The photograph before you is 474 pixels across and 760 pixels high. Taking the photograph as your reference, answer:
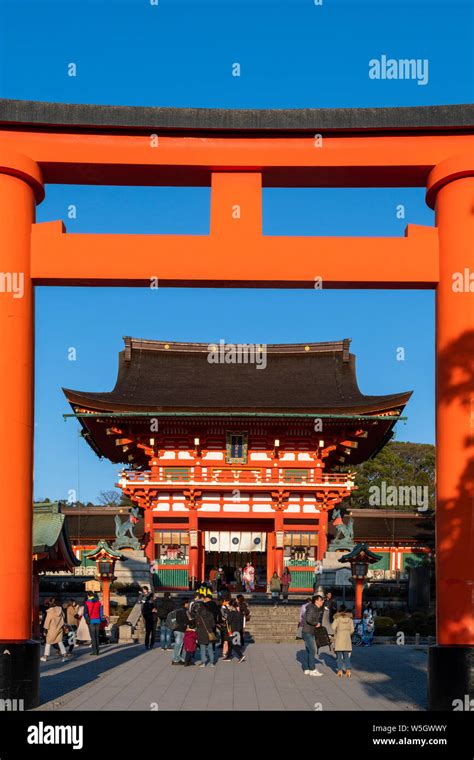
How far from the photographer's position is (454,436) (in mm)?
12727

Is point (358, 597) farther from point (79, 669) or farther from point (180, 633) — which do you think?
point (79, 669)

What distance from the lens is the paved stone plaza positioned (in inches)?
556

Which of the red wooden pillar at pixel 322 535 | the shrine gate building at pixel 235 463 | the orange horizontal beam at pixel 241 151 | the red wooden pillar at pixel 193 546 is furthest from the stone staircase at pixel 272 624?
the orange horizontal beam at pixel 241 151

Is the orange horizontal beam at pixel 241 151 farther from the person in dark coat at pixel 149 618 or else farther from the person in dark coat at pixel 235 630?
the person in dark coat at pixel 149 618

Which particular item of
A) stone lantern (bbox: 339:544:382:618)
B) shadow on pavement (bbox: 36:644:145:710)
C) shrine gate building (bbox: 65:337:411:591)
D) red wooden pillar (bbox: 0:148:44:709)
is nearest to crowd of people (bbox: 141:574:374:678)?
shadow on pavement (bbox: 36:644:145:710)

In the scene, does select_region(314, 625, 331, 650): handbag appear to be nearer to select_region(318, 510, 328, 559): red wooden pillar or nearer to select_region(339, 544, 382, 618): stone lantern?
select_region(339, 544, 382, 618): stone lantern

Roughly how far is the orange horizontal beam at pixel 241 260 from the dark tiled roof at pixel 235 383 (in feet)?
89.4

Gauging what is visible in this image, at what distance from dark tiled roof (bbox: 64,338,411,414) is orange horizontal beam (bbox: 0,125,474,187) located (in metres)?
27.2

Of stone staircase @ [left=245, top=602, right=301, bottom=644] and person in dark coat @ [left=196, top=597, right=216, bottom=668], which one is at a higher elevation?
person in dark coat @ [left=196, top=597, right=216, bottom=668]

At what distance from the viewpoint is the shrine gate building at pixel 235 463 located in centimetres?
4066

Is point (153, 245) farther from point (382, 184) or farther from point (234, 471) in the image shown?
point (234, 471)
